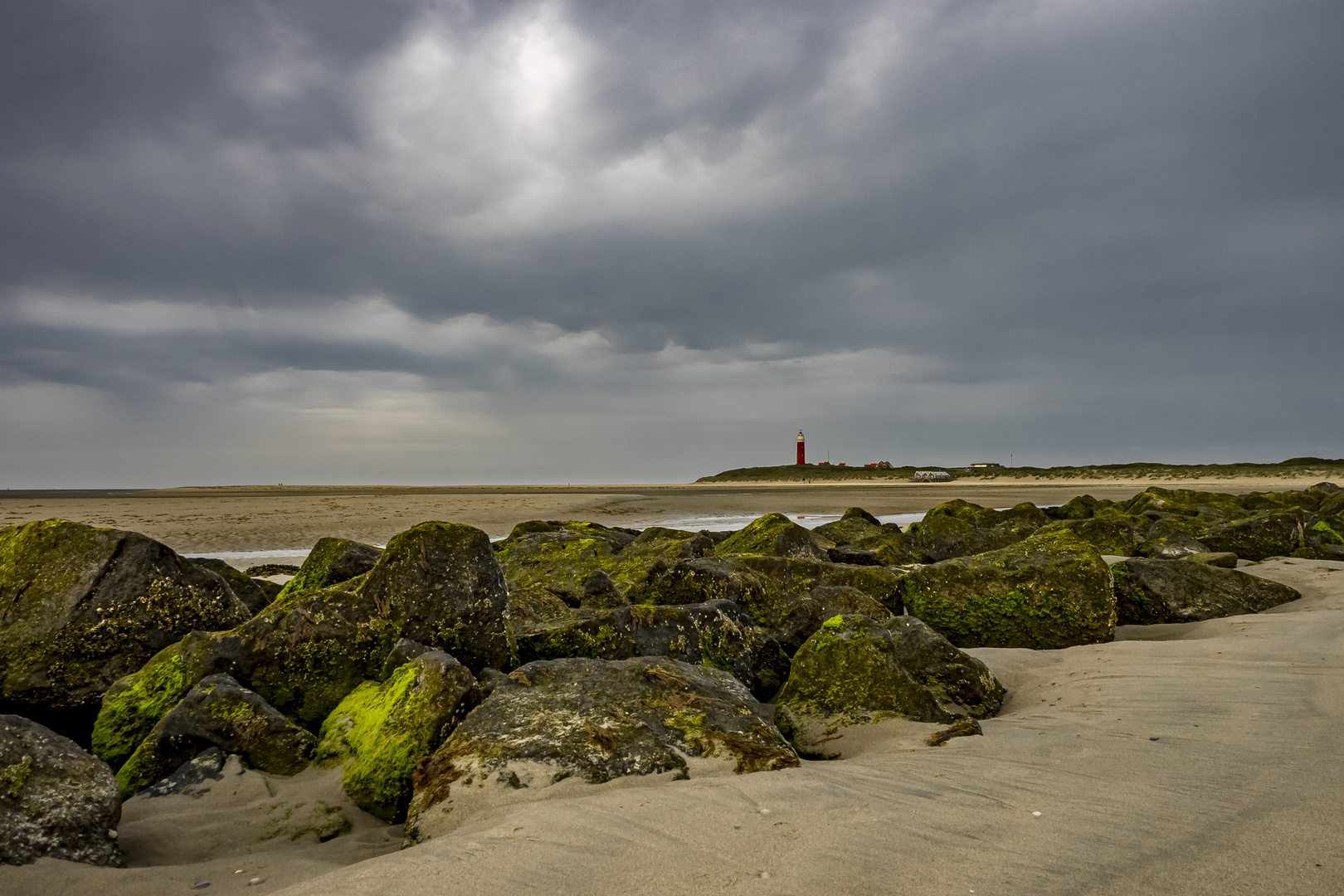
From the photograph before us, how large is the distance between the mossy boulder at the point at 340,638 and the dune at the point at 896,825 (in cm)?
119

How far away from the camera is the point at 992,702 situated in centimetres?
512

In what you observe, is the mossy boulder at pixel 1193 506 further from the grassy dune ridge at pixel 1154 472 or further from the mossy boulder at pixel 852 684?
the grassy dune ridge at pixel 1154 472

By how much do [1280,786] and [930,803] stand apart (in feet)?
5.03

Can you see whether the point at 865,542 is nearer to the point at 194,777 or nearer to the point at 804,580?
the point at 804,580

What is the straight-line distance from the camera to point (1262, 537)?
38.7ft

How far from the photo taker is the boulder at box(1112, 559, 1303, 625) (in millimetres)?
7703

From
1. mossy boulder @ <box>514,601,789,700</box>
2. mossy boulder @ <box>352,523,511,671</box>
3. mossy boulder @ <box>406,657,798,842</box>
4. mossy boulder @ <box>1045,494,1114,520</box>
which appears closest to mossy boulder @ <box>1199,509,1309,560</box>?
mossy boulder @ <box>1045,494,1114,520</box>

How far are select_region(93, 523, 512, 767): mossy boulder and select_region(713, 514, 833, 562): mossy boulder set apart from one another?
4.35m

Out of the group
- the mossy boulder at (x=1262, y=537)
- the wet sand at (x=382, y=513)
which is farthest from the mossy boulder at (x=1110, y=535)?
the wet sand at (x=382, y=513)

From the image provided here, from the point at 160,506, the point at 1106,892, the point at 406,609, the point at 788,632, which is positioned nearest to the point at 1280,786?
the point at 1106,892

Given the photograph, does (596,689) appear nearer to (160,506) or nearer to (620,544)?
(620,544)

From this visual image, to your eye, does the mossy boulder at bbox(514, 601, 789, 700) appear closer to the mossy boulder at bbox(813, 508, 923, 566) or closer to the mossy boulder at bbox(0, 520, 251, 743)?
the mossy boulder at bbox(0, 520, 251, 743)

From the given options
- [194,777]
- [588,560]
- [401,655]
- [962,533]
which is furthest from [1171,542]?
[194,777]

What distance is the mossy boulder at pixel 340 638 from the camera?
493 centimetres
